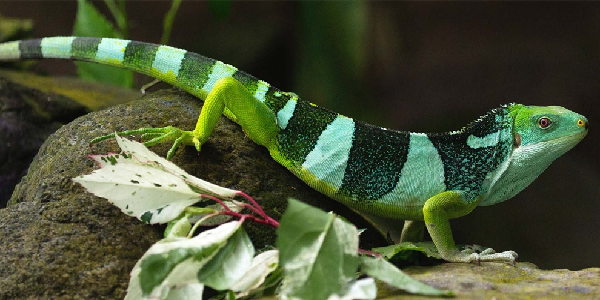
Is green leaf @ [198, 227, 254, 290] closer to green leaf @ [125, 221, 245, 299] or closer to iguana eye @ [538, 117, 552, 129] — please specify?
green leaf @ [125, 221, 245, 299]

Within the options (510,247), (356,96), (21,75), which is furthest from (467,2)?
(21,75)

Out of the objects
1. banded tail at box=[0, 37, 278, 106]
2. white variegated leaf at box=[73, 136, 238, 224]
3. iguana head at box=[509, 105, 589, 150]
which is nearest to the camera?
white variegated leaf at box=[73, 136, 238, 224]

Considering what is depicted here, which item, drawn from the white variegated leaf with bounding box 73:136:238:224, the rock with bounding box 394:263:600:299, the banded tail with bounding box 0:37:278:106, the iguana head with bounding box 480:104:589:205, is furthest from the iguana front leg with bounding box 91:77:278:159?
the iguana head with bounding box 480:104:589:205

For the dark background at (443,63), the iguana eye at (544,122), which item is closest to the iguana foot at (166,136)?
the iguana eye at (544,122)

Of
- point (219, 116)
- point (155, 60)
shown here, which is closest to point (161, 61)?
point (155, 60)

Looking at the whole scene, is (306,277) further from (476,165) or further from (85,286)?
(476,165)

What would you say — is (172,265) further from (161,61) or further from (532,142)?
(532,142)

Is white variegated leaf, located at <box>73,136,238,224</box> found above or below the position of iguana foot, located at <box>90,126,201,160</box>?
below
